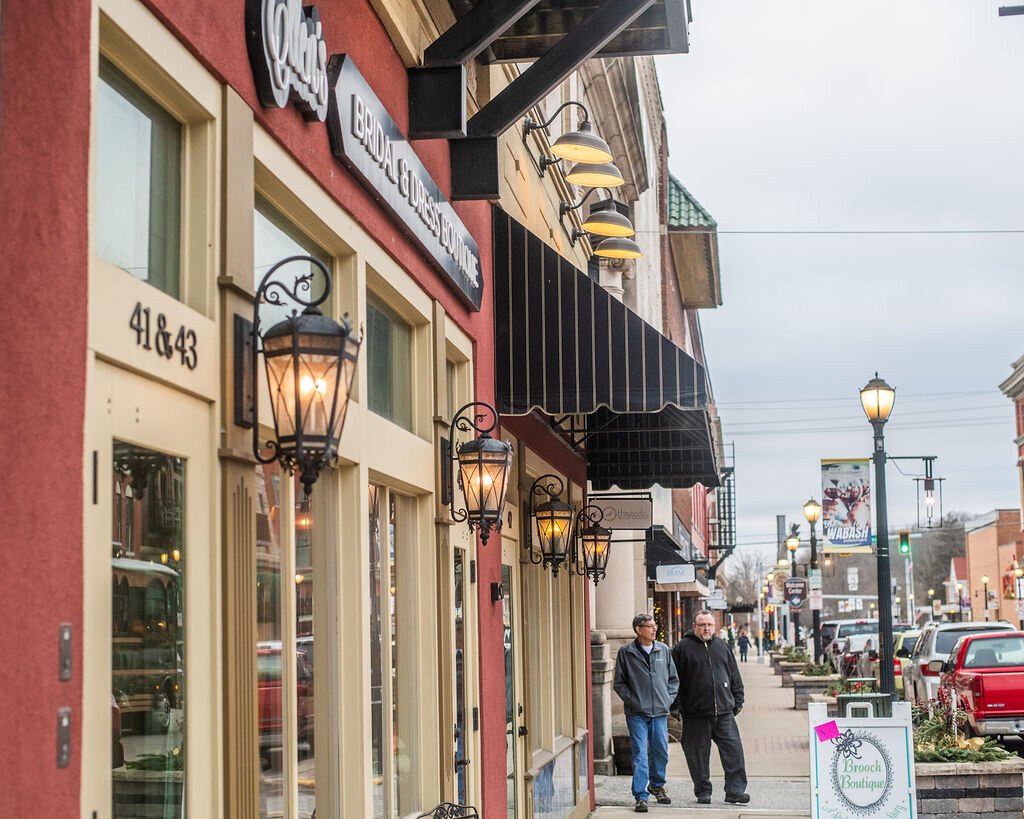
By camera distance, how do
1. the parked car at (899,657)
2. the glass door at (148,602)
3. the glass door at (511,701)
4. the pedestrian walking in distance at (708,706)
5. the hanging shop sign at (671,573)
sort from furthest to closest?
the parked car at (899,657), the hanging shop sign at (671,573), the pedestrian walking in distance at (708,706), the glass door at (511,701), the glass door at (148,602)

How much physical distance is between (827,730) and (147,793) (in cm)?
649

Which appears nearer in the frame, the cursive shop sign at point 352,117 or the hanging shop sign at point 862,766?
the cursive shop sign at point 352,117

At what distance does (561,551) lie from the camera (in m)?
11.7

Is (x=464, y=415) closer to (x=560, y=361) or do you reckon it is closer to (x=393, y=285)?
(x=560, y=361)

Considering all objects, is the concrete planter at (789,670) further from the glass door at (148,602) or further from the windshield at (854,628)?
the glass door at (148,602)

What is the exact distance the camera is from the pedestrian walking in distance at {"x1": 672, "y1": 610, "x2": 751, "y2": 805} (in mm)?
14828

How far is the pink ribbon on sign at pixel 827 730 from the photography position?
9.78 m

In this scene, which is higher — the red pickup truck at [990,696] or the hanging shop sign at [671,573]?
the hanging shop sign at [671,573]

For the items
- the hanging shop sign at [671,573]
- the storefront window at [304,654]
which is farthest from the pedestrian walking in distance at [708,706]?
the hanging shop sign at [671,573]

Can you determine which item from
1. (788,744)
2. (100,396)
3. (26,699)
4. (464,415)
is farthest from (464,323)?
(788,744)

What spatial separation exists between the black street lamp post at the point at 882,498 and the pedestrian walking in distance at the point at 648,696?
7.48 ft

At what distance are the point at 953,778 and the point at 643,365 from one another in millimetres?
4736

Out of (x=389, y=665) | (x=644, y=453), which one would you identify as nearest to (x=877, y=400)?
(x=644, y=453)

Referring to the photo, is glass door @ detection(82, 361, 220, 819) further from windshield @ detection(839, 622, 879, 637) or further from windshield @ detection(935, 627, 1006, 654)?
windshield @ detection(839, 622, 879, 637)
